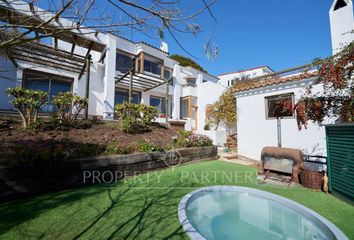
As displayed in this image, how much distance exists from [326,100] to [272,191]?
3.38m

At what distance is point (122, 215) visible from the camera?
348 centimetres

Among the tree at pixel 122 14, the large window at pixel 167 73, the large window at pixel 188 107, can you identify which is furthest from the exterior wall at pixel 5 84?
the large window at pixel 188 107

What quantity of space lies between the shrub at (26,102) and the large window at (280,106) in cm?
1009

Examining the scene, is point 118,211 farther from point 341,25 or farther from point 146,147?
point 341,25

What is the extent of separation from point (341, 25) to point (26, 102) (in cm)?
1388

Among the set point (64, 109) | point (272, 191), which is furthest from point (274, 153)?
point (64, 109)

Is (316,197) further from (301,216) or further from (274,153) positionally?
(274,153)

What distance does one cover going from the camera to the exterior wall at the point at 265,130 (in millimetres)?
7141

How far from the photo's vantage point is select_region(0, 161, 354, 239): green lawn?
9.57 ft

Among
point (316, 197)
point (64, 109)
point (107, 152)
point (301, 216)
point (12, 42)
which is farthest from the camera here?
point (64, 109)

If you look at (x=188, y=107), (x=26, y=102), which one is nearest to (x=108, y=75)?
(x=26, y=102)

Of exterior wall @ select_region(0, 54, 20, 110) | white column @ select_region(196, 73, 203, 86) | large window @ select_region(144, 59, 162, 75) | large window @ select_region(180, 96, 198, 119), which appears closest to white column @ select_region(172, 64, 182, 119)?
large window @ select_region(180, 96, 198, 119)

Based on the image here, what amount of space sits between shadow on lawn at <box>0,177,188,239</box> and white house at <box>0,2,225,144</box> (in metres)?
4.65

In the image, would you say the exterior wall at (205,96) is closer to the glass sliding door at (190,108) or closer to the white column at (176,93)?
the glass sliding door at (190,108)
